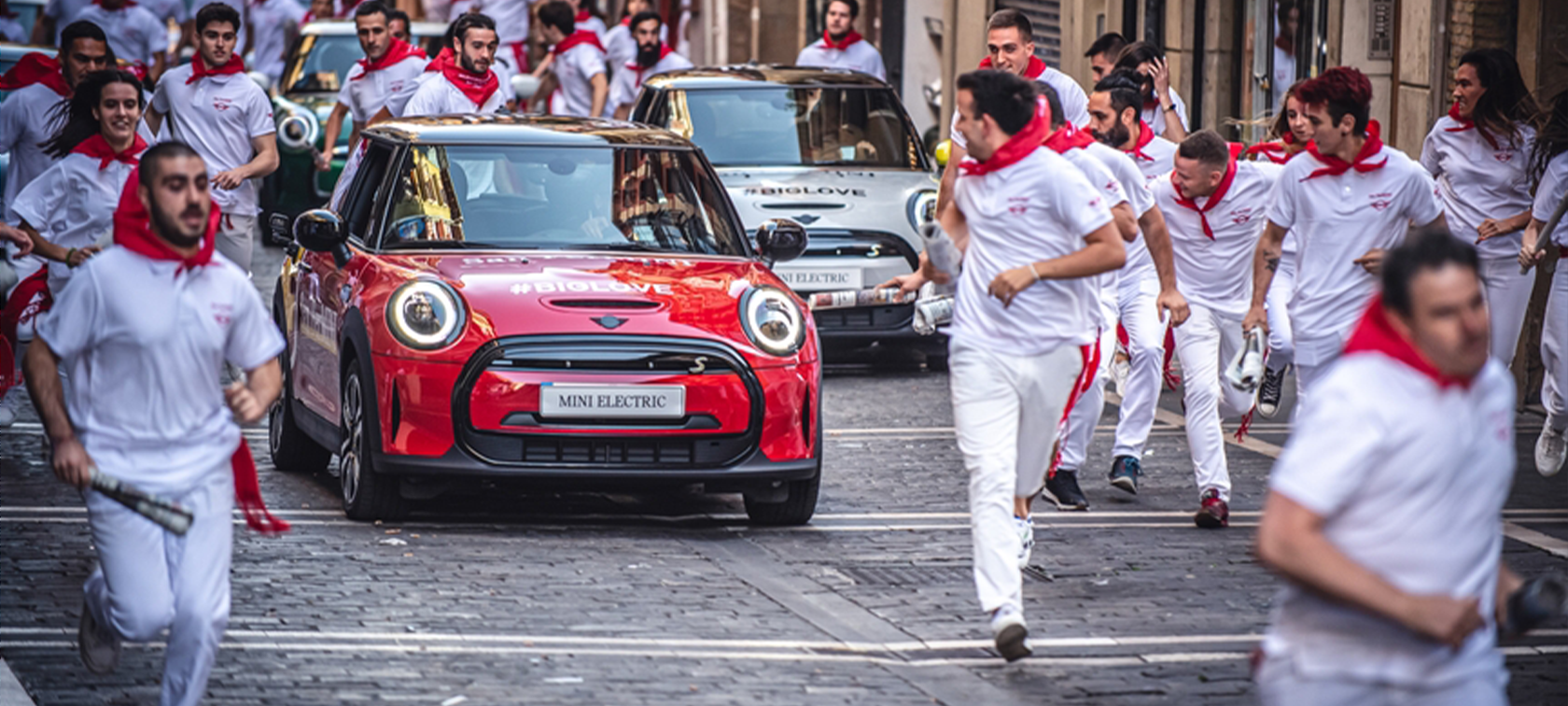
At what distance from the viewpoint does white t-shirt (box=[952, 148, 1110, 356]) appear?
24.4 ft

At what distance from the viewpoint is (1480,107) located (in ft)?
35.8

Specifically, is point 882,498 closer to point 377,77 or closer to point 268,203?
point 377,77

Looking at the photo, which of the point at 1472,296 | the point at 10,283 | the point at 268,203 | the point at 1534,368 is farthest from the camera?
the point at 268,203

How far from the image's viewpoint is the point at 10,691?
6566 millimetres

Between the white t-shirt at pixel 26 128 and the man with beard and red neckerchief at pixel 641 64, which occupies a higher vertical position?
the white t-shirt at pixel 26 128

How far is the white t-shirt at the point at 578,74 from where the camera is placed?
22047 mm

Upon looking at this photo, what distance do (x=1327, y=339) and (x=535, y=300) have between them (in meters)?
2.99

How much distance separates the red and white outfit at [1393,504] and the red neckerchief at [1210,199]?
5968mm

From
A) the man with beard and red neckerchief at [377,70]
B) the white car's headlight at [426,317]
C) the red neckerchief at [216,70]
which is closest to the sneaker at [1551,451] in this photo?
the white car's headlight at [426,317]

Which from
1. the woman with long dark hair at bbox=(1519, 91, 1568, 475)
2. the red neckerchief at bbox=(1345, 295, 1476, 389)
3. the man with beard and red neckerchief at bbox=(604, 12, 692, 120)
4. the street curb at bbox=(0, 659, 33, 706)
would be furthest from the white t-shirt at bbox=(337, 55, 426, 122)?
the red neckerchief at bbox=(1345, 295, 1476, 389)

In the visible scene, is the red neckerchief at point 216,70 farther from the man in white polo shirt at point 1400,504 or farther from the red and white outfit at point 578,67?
the man in white polo shirt at point 1400,504

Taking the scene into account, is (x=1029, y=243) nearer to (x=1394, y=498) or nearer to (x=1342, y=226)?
(x=1342, y=226)

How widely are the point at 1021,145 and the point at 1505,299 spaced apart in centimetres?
434

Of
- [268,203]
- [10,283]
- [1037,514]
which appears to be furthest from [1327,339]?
[268,203]
